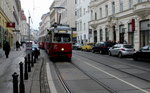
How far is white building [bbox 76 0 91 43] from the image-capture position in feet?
206

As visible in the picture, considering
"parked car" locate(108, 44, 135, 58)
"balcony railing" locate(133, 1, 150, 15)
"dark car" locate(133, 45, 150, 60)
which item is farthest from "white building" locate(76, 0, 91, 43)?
"dark car" locate(133, 45, 150, 60)

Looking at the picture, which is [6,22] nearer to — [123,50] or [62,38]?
[62,38]

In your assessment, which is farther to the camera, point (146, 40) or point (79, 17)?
point (79, 17)

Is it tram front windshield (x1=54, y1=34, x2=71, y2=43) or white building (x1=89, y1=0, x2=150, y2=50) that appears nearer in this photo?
tram front windshield (x1=54, y1=34, x2=71, y2=43)

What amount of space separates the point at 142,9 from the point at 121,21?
28.0 ft

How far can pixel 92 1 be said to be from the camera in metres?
56.0

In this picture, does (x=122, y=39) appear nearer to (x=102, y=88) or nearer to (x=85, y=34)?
(x=85, y=34)

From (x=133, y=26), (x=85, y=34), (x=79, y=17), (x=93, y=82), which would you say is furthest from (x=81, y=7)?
(x=93, y=82)

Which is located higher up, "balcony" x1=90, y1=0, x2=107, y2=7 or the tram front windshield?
"balcony" x1=90, y1=0, x2=107, y2=7

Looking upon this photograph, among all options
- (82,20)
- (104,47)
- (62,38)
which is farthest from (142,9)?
(82,20)

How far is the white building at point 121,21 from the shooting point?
111 ft

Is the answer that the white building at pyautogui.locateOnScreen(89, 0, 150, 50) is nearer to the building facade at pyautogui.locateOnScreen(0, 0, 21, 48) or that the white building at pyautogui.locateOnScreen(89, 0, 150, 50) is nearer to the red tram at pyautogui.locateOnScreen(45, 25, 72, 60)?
the red tram at pyautogui.locateOnScreen(45, 25, 72, 60)

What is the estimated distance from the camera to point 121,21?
41.1m

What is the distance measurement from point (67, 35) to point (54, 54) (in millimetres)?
1941
